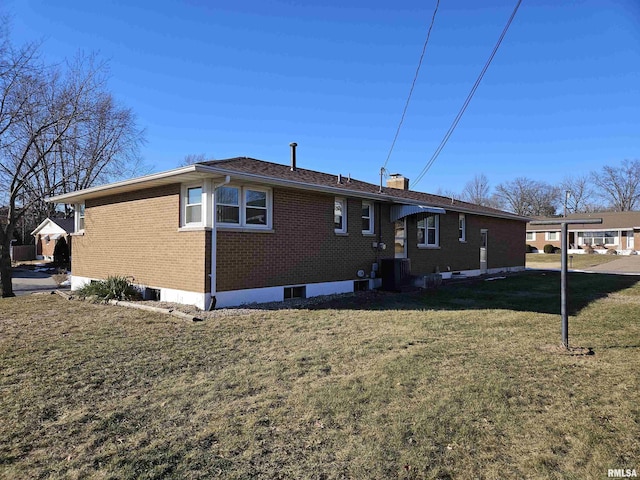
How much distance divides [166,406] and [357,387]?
2064mm

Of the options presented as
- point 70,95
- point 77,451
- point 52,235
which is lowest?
point 77,451

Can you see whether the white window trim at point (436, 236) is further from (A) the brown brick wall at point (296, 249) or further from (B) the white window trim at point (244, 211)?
(B) the white window trim at point (244, 211)

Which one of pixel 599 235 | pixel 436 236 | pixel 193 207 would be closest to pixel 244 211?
pixel 193 207

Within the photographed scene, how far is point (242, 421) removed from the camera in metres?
3.86

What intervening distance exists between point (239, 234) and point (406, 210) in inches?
259

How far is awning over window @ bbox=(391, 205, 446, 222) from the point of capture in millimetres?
13953

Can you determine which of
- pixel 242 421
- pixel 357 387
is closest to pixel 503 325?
pixel 357 387

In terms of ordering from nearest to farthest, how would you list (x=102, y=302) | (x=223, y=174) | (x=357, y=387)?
(x=357, y=387), (x=223, y=174), (x=102, y=302)

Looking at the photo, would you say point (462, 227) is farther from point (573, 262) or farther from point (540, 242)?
point (540, 242)

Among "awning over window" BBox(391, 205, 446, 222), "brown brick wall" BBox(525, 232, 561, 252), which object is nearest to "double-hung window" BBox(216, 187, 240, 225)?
"awning over window" BBox(391, 205, 446, 222)

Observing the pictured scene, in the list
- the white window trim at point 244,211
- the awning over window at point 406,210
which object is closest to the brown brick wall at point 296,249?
the white window trim at point 244,211

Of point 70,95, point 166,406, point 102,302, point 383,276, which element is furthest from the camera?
point 70,95

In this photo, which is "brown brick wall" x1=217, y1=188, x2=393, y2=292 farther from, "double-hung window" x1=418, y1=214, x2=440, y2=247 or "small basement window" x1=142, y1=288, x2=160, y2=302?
"double-hung window" x1=418, y1=214, x2=440, y2=247

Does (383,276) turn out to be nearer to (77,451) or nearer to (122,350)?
(122,350)
